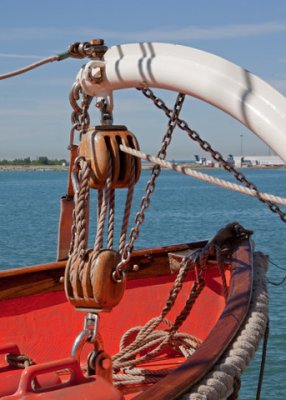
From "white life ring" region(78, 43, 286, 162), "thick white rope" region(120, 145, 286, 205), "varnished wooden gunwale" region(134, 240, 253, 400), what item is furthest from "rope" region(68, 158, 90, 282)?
"varnished wooden gunwale" region(134, 240, 253, 400)

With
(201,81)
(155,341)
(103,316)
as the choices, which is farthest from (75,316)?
(201,81)

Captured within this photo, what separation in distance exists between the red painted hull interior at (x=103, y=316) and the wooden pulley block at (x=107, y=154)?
60.0 inches

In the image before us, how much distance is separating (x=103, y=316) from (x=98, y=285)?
6.97 feet

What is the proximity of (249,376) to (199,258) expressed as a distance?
4.84 meters

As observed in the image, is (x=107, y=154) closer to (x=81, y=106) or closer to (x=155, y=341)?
(x=81, y=106)

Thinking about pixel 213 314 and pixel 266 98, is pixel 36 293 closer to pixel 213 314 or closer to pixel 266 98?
pixel 213 314

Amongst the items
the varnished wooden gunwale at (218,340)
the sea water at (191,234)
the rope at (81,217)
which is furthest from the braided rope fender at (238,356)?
the sea water at (191,234)

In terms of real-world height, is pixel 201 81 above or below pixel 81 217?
above

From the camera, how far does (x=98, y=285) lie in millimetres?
3439

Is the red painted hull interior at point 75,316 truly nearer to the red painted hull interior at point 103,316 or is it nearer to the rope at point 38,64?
the red painted hull interior at point 103,316

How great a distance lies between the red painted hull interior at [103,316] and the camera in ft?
17.2

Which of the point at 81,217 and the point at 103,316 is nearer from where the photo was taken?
the point at 81,217

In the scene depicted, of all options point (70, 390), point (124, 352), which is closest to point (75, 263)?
point (70, 390)

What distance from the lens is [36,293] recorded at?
17.4ft
